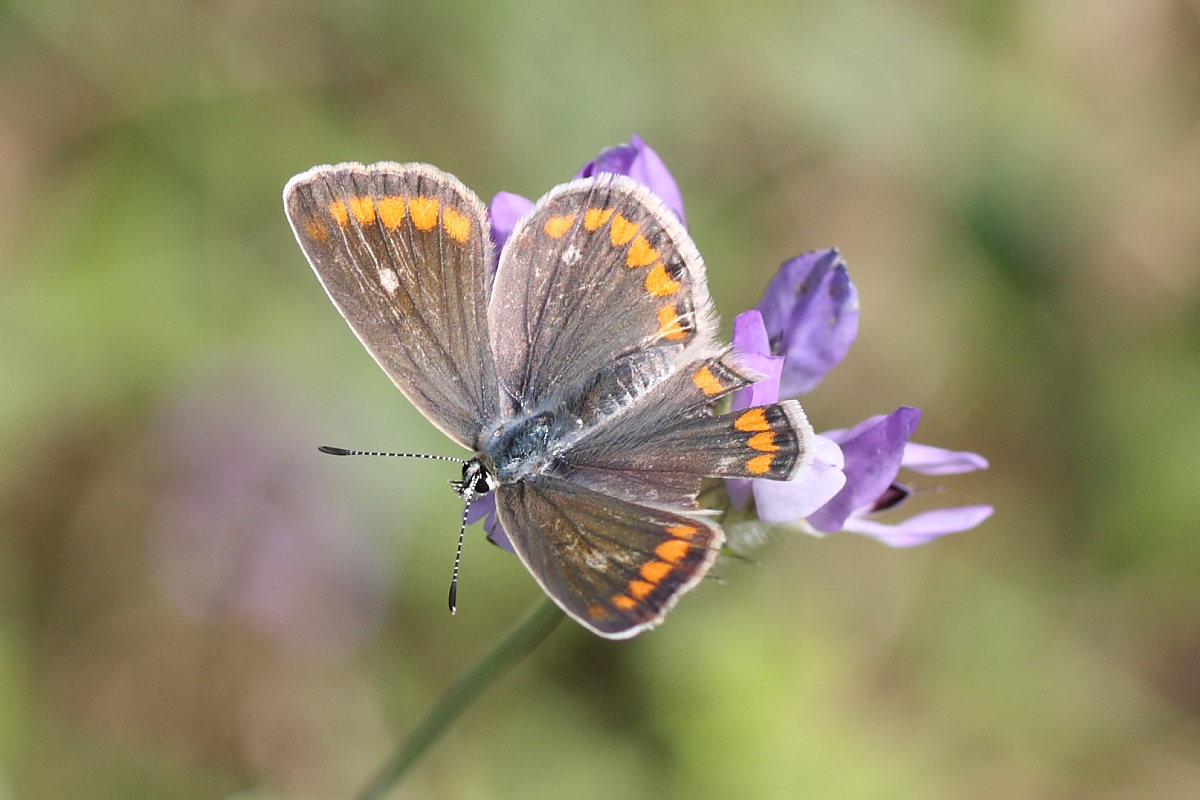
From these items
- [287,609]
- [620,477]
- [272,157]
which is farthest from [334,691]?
[620,477]

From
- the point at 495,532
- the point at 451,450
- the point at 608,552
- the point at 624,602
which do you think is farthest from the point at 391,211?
the point at 451,450

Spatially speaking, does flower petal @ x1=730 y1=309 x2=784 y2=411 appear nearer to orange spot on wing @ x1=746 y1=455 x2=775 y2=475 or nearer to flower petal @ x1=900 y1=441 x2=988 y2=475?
orange spot on wing @ x1=746 y1=455 x2=775 y2=475

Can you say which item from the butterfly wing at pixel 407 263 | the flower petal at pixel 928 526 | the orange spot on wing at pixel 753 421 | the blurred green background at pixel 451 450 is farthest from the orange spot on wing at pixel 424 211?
the blurred green background at pixel 451 450

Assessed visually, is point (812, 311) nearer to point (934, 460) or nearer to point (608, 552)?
point (934, 460)

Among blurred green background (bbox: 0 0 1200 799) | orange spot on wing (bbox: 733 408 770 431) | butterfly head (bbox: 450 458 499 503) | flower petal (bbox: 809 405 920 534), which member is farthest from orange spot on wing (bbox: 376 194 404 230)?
blurred green background (bbox: 0 0 1200 799)

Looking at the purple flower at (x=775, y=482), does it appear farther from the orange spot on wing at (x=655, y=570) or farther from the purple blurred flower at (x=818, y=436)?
the orange spot on wing at (x=655, y=570)

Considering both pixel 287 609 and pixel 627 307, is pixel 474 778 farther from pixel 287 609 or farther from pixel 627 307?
pixel 627 307

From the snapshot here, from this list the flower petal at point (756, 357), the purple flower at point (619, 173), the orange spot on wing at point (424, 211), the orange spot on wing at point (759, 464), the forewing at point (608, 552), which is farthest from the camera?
the purple flower at point (619, 173)

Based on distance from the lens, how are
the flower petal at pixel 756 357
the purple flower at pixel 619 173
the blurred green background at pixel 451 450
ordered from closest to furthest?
the flower petal at pixel 756 357 → the purple flower at pixel 619 173 → the blurred green background at pixel 451 450
